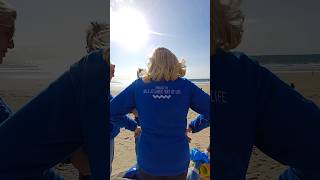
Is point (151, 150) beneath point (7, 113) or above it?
beneath

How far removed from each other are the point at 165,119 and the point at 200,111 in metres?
0.17

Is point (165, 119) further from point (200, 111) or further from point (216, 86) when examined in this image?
point (216, 86)

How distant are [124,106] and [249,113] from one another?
1.94 ft

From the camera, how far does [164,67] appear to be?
70.8 inches

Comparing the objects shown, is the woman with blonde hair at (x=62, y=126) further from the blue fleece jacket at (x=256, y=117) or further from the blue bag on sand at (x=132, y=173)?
the blue fleece jacket at (x=256, y=117)

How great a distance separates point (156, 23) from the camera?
Result: 190 centimetres

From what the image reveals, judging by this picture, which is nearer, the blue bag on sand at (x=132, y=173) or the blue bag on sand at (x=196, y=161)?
the blue bag on sand at (x=196, y=161)

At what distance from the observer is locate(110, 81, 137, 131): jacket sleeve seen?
1.82 m

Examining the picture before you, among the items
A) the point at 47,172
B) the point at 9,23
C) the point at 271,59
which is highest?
the point at 9,23

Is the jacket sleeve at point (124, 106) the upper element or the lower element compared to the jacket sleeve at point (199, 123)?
upper

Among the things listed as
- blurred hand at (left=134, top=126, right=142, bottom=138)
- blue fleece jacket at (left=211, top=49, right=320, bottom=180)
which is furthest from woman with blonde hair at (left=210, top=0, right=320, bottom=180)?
blurred hand at (left=134, top=126, right=142, bottom=138)

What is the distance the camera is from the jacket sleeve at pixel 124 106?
1815 millimetres

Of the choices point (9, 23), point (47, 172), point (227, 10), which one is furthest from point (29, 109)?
point (227, 10)

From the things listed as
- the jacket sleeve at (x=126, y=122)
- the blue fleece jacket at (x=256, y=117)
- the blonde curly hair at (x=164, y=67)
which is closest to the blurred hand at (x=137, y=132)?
the jacket sleeve at (x=126, y=122)
